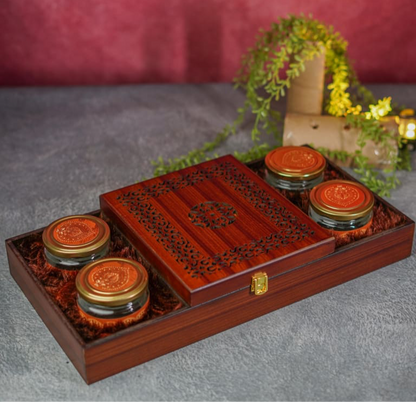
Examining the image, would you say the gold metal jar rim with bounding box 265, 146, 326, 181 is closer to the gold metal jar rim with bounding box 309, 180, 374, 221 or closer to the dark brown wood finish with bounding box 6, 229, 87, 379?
the gold metal jar rim with bounding box 309, 180, 374, 221

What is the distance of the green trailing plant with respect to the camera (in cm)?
253

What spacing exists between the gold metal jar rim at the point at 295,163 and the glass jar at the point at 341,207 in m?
0.08

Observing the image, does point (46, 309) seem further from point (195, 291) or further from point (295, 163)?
point (295, 163)

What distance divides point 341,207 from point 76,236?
709 mm

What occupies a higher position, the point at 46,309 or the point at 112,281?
the point at 112,281

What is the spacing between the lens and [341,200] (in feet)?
7.11

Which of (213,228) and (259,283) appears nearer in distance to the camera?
(259,283)

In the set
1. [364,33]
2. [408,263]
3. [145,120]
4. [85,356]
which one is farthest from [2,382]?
[364,33]

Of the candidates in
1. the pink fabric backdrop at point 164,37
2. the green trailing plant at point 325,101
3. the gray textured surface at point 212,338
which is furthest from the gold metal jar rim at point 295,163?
the pink fabric backdrop at point 164,37

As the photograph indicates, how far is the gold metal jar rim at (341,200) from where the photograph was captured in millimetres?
2119

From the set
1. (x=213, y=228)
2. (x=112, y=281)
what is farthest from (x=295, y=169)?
(x=112, y=281)

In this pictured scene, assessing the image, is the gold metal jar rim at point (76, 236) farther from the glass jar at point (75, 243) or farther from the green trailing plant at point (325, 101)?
the green trailing plant at point (325, 101)

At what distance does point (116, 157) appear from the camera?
2760mm

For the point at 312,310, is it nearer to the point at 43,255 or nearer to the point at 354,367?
the point at 354,367
